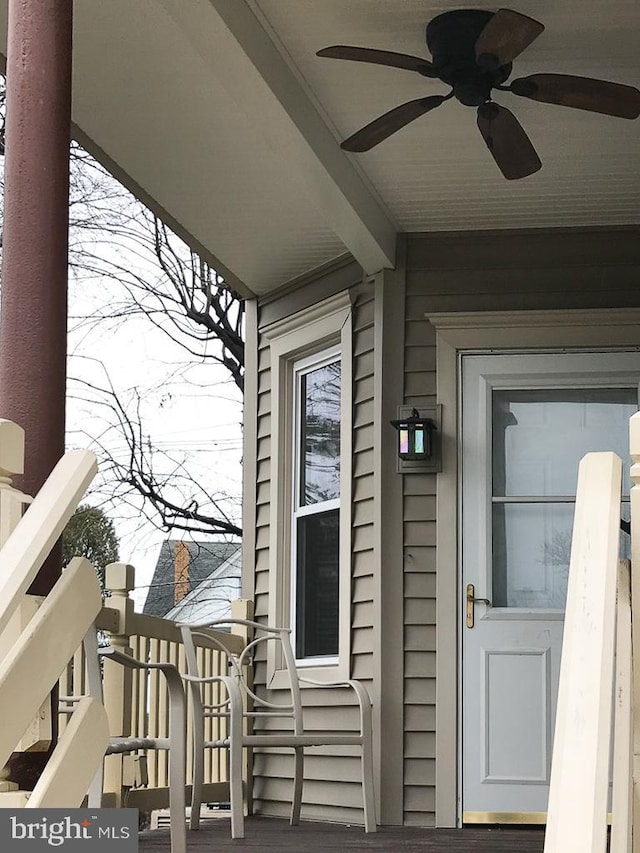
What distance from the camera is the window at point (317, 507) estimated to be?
5758 mm

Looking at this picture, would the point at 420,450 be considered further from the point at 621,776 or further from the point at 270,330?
the point at 621,776

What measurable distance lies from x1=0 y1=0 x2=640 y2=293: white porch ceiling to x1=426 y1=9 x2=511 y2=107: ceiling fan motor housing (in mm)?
53

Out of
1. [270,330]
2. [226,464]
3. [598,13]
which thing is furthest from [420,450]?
[226,464]

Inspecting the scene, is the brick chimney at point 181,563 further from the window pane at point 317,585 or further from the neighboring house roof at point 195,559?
the window pane at point 317,585

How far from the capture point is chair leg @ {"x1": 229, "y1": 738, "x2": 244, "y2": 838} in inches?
172

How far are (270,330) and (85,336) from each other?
215 inches

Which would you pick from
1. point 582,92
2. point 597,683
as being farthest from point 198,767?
point 597,683

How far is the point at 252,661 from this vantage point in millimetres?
5934

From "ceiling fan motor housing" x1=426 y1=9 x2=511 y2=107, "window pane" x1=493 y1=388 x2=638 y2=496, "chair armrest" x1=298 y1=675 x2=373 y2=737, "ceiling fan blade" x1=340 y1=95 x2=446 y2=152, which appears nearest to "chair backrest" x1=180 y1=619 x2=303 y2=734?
"chair armrest" x1=298 y1=675 x2=373 y2=737

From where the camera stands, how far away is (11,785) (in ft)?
6.49

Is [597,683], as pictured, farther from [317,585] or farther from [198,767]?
[317,585]

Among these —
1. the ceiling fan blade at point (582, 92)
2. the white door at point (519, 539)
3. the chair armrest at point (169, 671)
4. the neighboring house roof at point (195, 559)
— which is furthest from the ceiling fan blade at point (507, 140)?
the neighboring house roof at point (195, 559)

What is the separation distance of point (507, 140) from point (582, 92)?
0.36 metres

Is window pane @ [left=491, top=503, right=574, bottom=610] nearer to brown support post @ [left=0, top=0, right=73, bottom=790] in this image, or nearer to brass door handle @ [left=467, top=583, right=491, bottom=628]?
brass door handle @ [left=467, top=583, right=491, bottom=628]
